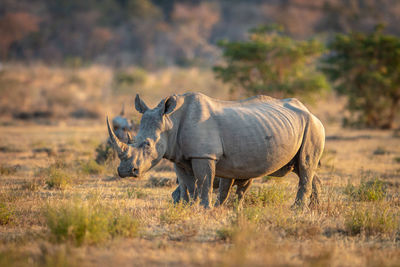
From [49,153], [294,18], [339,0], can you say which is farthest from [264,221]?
[339,0]

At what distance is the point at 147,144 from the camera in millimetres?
5988

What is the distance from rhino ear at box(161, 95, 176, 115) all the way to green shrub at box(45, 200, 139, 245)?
166 cm

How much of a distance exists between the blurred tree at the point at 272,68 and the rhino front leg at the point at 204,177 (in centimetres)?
1419

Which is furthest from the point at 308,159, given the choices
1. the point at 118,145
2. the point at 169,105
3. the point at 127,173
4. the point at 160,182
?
the point at 160,182

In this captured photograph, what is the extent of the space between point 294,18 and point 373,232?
59420 millimetres

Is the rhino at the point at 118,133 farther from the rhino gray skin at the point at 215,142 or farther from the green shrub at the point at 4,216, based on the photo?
the green shrub at the point at 4,216

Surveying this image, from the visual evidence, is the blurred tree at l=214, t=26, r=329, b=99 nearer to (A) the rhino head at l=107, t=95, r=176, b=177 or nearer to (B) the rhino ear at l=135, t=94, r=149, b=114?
(B) the rhino ear at l=135, t=94, r=149, b=114

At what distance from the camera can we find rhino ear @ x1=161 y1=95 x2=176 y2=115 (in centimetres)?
619

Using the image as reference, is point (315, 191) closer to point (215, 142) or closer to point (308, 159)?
point (308, 159)

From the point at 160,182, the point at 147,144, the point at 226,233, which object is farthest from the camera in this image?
the point at 160,182

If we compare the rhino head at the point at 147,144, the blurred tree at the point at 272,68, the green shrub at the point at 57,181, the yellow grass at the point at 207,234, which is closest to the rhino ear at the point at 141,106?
the rhino head at the point at 147,144

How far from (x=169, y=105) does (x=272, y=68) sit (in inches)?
605

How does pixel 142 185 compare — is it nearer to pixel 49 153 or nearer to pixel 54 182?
pixel 54 182

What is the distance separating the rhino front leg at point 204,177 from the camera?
6086 millimetres
